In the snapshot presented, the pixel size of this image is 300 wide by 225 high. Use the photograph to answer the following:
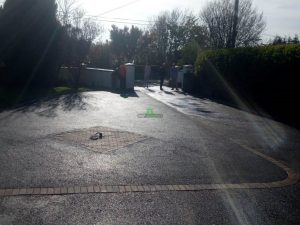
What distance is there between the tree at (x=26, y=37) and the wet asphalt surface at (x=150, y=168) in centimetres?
861

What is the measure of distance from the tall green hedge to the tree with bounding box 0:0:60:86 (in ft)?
30.3

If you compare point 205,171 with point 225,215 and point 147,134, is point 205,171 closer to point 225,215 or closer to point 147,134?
point 225,215

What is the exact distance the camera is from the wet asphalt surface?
193 inches

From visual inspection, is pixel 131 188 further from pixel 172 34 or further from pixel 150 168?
Result: pixel 172 34

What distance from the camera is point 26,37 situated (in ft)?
67.9

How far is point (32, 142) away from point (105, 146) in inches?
61.5

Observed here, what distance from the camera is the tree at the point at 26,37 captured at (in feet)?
67.0

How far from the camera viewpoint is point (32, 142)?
8320 mm

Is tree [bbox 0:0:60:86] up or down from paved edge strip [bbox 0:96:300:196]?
up

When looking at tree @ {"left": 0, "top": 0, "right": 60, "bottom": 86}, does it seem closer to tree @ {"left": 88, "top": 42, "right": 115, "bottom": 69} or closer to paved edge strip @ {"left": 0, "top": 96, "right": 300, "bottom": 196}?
paved edge strip @ {"left": 0, "top": 96, "right": 300, "bottom": 196}

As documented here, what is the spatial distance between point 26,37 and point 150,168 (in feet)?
52.7

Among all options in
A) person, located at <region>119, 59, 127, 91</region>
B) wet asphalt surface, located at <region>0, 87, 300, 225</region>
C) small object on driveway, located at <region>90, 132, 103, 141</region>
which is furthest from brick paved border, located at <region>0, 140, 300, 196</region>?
person, located at <region>119, 59, 127, 91</region>

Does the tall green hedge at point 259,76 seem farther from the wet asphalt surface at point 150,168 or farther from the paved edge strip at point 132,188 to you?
the paved edge strip at point 132,188

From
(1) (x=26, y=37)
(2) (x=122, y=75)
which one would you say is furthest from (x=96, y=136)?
(1) (x=26, y=37)
